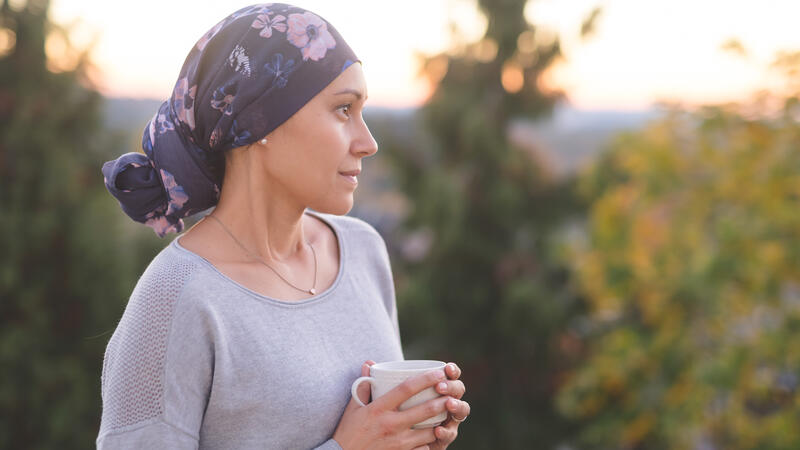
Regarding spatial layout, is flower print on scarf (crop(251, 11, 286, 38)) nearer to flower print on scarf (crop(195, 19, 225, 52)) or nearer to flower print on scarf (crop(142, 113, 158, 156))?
flower print on scarf (crop(195, 19, 225, 52))

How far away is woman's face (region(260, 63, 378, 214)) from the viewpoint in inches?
64.5

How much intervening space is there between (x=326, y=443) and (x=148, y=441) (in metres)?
0.39

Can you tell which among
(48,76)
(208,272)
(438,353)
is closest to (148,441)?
(208,272)

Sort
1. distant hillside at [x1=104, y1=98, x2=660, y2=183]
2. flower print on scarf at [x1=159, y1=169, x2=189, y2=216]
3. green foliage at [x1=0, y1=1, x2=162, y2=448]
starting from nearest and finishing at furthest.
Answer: flower print on scarf at [x1=159, y1=169, x2=189, y2=216]
green foliage at [x1=0, y1=1, x2=162, y2=448]
distant hillside at [x1=104, y1=98, x2=660, y2=183]

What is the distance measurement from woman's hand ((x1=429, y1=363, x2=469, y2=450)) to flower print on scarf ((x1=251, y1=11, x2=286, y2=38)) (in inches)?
33.4

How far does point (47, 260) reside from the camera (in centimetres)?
620

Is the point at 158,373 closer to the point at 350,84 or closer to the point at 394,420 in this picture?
the point at 394,420

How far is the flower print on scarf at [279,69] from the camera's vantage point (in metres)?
1.58

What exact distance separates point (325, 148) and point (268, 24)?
0.30 meters

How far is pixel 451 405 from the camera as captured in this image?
5.25ft

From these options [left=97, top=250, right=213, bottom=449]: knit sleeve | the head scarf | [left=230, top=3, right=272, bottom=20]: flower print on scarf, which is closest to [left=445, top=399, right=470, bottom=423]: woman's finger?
[left=97, top=250, right=213, bottom=449]: knit sleeve

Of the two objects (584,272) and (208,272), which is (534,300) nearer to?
(584,272)

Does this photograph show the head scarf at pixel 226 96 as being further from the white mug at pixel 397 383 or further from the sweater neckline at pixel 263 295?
the white mug at pixel 397 383

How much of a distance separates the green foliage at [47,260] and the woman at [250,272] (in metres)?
4.91
